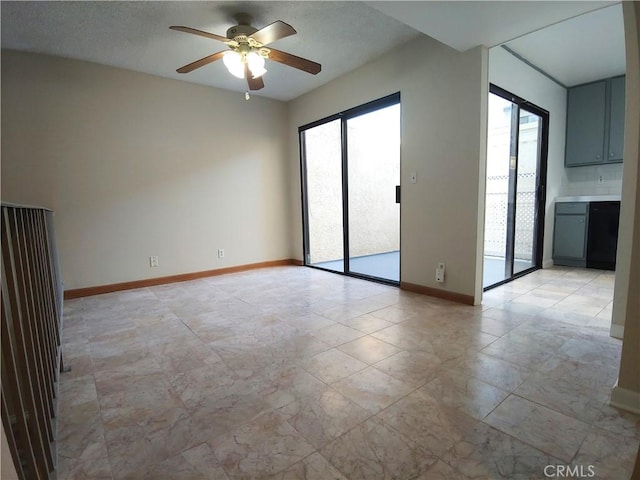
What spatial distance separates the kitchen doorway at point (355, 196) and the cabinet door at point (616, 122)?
2.72 m

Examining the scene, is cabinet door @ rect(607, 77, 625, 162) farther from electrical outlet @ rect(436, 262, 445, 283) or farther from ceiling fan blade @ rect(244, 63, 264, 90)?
ceiling fan blade @ rect(244, 63, 264, 90)

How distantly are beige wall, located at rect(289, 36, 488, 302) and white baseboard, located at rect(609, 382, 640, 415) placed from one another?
1.42 meters

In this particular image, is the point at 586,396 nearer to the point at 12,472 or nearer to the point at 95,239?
the point at 12,472

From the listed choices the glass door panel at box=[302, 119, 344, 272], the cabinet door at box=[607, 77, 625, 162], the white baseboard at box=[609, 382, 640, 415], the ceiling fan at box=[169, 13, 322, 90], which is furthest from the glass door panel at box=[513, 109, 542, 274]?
the ceiling fan at box=[169, 13, 322, 90]

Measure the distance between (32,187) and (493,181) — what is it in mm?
5453

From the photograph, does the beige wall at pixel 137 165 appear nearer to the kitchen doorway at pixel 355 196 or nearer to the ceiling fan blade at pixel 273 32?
the kitchen doorway at pixel 355 196

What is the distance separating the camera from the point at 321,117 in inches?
172

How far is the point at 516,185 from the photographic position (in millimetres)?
3627

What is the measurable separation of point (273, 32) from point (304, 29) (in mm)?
650

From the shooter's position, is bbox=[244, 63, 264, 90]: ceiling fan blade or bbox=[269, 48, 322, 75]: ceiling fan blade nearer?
bbox=[269, 48, 322, 75]: ceiling fan blade

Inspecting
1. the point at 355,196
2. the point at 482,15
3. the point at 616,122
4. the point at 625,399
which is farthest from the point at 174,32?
the point at 616,122

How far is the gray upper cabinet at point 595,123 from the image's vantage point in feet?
13.2

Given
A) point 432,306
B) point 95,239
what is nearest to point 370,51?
point 432,306

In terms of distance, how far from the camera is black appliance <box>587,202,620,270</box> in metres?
3.87
